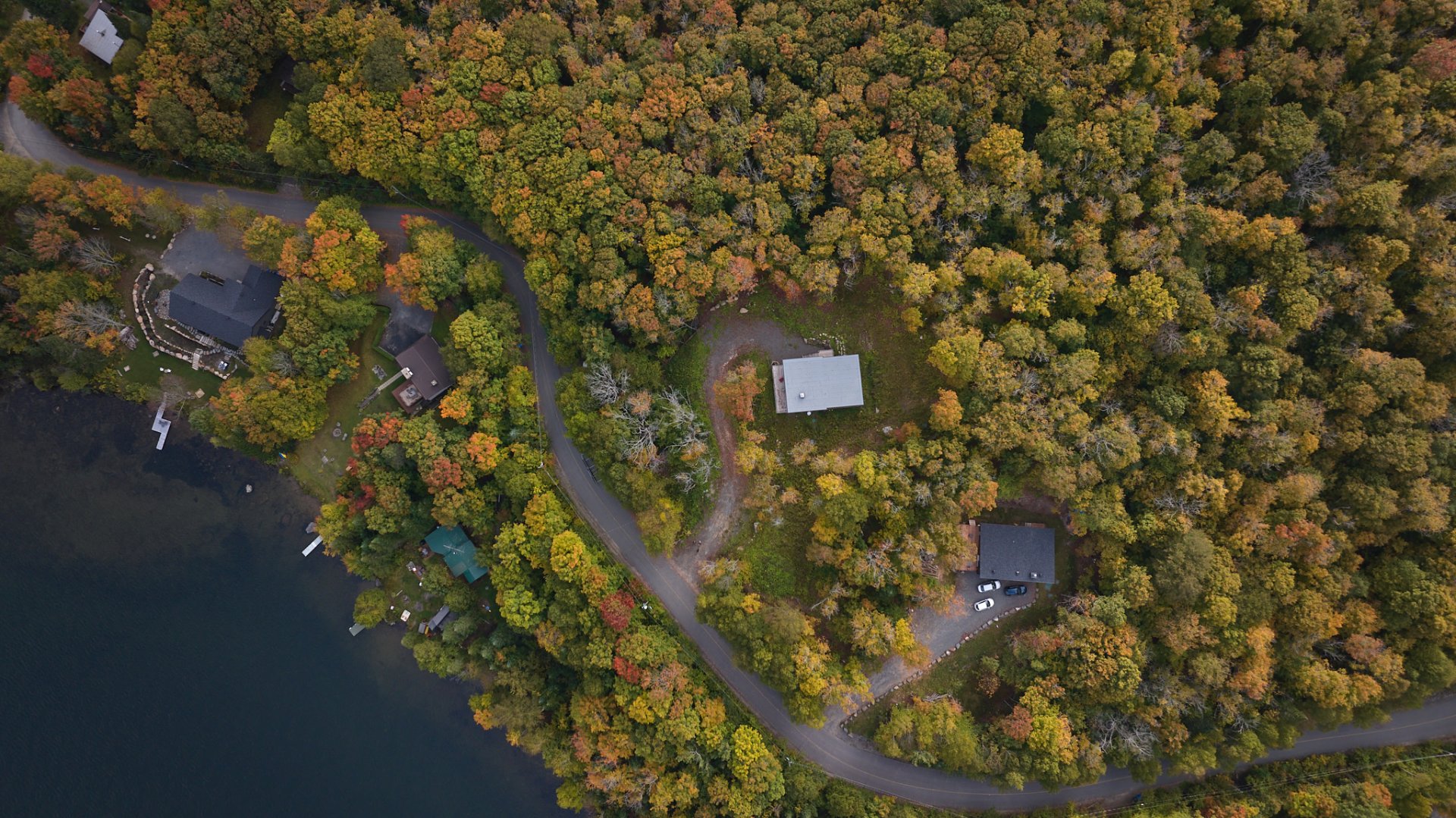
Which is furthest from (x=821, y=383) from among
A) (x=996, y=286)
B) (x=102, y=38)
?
(x=102, y=38)

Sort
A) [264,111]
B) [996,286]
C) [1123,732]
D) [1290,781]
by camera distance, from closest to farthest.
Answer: [1123,732] → [996,286] → [1290,781] → [264,111]

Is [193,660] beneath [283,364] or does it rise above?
beneath

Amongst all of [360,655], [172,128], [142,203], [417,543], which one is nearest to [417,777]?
[360,655]

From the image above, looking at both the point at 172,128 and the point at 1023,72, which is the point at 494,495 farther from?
the point at 1023,72

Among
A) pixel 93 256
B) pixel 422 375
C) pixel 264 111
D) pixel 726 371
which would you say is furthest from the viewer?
pixel 264 111

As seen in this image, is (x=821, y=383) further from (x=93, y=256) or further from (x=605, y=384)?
(x=93, y=256)

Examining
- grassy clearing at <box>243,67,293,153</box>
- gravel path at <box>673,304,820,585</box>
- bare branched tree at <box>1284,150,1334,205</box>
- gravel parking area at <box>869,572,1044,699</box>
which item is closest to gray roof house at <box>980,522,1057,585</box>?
gravel parking area at <box>869,572,1044,699</box>

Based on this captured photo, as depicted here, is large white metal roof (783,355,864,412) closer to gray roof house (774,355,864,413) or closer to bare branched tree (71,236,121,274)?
gray roof house (774,355,864,413)

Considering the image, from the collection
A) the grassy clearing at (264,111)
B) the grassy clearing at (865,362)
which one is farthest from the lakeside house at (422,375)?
the grassy clearing at (865,362)
